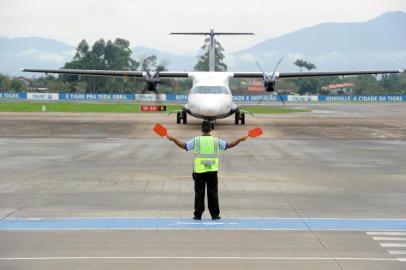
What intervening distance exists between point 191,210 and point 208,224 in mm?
1470

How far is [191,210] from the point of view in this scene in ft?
41.0

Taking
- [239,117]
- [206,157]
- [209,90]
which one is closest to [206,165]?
[206,157]

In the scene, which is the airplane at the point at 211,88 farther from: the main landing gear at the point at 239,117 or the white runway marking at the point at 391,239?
the white runway marking at the point at 391,239

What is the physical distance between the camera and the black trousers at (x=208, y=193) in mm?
11477

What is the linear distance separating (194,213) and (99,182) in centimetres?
529

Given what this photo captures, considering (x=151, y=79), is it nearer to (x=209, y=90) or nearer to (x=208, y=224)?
(x=209, y=90)

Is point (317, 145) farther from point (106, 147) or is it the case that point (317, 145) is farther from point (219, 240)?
point (219, 240)

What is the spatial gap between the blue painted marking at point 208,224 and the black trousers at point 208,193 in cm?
19

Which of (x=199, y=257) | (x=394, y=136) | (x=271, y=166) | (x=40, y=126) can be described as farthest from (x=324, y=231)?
(x=40, y=126)

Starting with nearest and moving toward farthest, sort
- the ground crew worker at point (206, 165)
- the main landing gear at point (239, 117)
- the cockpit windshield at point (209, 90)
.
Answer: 1. the ground crew worker at point (206, 165)
2. the cockpit windshield at point (209, 90)
3. the main landing gear at point (239, 117)

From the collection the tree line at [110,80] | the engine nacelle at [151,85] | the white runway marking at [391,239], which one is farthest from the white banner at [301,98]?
the white runway marking at [391,239]

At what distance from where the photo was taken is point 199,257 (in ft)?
28.2

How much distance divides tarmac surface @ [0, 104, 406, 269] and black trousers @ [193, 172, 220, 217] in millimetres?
266

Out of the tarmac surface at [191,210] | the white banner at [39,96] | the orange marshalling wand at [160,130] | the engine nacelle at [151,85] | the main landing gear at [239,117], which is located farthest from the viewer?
the white banner at [39,96]
